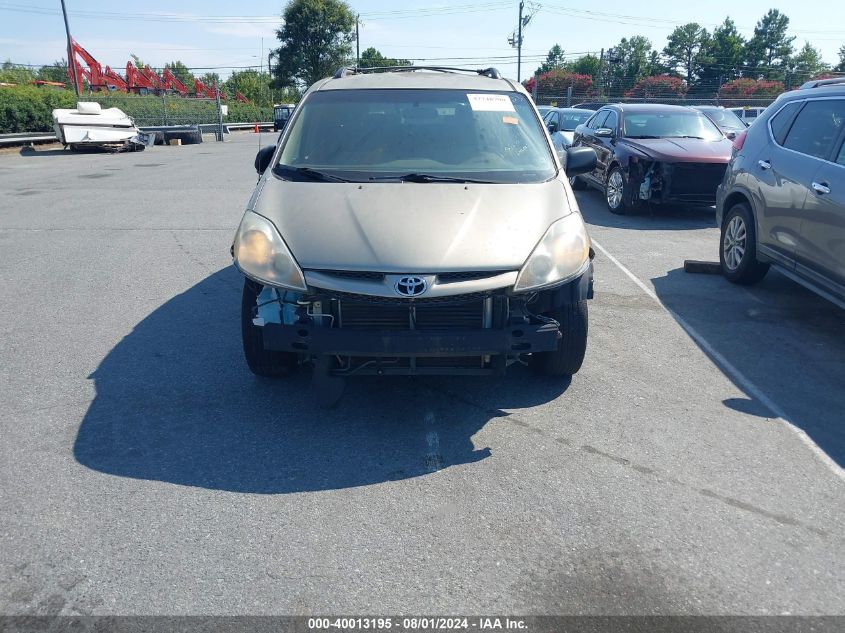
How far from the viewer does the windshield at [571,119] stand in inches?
650

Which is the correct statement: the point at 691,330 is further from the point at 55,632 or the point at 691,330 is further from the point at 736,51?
the point at 736,51

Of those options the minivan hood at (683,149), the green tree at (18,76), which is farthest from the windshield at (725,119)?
the green tree at (18,76)

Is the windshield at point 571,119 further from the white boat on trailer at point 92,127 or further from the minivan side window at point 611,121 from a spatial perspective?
the white boat on trailer at point 92,127

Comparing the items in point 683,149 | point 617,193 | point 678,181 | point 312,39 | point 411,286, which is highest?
point 312,39

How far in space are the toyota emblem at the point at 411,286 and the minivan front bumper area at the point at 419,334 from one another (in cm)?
6

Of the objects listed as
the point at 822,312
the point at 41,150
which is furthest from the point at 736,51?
the point at 822,312

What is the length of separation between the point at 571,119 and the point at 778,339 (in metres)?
12.5

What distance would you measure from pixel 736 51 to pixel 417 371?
100 meters

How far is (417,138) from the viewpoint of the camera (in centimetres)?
482

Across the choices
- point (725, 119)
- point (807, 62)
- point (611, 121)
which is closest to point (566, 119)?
point (725, 119)

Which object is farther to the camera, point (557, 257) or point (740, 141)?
point (740, 141)

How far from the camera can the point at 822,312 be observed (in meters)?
6.09

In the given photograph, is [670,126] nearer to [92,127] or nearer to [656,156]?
[656,156]

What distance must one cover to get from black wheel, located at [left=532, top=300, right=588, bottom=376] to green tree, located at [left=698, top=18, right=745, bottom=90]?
8782cm
